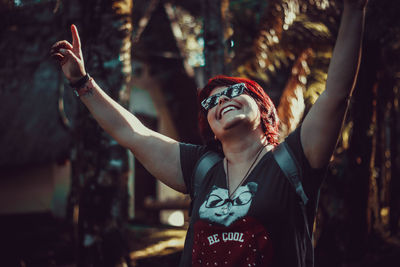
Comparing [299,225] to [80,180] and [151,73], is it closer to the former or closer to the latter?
[80,180]

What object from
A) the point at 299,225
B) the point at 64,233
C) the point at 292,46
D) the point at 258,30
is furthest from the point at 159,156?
the point at 64,233

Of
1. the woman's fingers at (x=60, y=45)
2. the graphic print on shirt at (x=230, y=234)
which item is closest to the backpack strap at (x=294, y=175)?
the graphic print on shirt at (x=230, y=234)

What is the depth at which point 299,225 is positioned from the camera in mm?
1976

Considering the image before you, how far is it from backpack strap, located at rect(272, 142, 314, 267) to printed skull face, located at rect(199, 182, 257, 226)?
16 cm

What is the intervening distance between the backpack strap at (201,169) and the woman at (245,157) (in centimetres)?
3

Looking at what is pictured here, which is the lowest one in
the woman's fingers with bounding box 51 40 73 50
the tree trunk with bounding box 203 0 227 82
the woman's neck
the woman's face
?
the woman's neck

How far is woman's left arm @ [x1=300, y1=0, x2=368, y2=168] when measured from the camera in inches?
71.5

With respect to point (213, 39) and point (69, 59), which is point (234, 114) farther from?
point (213, 39)

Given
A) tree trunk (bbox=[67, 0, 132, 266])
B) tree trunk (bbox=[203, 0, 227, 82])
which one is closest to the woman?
tree trunk (bbox=[67, 0, 132, 266])

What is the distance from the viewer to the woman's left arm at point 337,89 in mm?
1816

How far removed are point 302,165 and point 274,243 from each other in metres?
0.37

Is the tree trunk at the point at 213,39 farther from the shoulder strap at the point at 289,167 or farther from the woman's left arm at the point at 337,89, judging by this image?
the woman's left arm at the point at 337,89

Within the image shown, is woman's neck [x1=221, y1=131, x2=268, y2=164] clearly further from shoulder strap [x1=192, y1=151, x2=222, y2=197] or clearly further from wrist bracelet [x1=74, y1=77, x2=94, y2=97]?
wrist bracelet [x1=74, y1=77, x2=94, y2=97]

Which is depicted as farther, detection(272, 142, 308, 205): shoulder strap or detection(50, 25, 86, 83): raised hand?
detection(50, 25, 86, 83): raised hand
